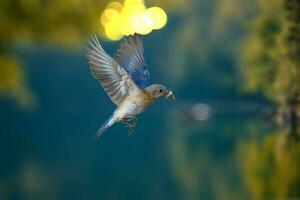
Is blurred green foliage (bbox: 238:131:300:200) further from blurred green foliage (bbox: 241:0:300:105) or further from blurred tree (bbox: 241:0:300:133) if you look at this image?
blurred green foliage (bbox: 241:0:300:105)

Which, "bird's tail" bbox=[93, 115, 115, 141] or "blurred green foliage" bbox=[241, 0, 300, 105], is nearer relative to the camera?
"bird's tail" bbox=[93, 115, 115, 141]

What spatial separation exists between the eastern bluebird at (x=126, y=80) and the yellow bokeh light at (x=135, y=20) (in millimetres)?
16

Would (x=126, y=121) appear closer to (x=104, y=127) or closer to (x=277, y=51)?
(x=104, y=127)

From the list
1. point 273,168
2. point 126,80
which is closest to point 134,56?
point 126,80

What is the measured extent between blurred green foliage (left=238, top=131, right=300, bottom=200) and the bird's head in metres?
2.87

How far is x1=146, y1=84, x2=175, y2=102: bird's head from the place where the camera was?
452 mm

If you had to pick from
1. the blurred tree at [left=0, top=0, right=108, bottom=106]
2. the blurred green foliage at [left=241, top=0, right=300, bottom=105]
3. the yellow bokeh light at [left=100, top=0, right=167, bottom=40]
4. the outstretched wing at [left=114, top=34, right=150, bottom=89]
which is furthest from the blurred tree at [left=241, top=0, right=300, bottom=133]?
the outstretched wing at [left=114, top=34, right=150, bottom=89]

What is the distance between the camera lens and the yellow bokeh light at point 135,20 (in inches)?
21.5

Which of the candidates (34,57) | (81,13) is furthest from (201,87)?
(34,57)

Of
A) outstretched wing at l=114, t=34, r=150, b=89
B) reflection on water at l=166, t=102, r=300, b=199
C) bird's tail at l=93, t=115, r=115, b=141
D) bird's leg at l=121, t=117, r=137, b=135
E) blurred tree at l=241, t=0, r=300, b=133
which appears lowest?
bird's tail at l=93, t=115, r=115, b=141

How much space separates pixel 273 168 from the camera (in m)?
4.10

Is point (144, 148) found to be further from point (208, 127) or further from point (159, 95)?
point (159, 95)

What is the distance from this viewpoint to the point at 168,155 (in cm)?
717

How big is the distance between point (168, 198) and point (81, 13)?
2.32 meters
